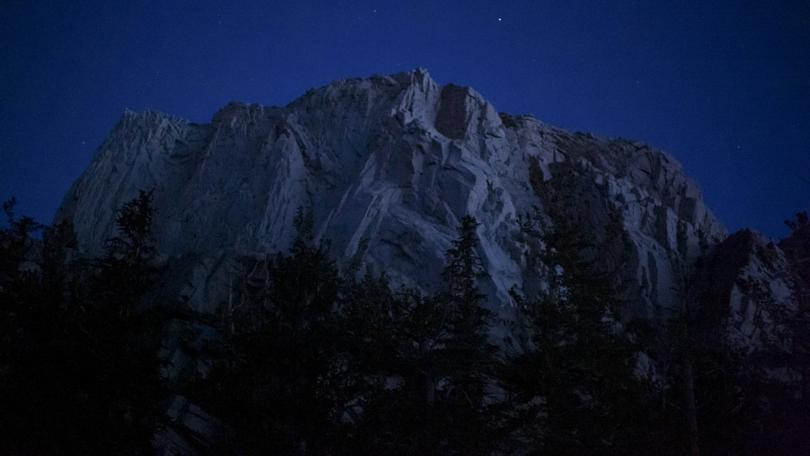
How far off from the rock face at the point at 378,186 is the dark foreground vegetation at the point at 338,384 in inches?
524

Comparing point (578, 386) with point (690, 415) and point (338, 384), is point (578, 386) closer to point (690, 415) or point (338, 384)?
point (690, 415)

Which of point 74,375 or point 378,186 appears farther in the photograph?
point 378,186

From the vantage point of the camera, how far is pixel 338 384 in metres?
17.2

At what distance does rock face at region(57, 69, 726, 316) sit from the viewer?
128 ft

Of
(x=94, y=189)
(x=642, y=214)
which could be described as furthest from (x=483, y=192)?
(x=94, y=189)

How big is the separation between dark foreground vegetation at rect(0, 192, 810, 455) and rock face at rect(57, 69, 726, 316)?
13314 mm

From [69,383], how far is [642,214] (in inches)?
1991

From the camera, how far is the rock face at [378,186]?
128 feet

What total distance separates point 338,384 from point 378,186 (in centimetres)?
2856

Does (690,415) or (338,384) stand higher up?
(690,415)

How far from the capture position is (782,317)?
23.5 metres

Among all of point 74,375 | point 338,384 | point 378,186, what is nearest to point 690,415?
point 338,384

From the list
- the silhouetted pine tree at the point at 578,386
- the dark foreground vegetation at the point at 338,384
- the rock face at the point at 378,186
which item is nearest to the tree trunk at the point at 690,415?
the dark foreground vegetation at the point at 338,384

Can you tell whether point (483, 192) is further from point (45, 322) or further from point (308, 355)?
point (45, 322)
